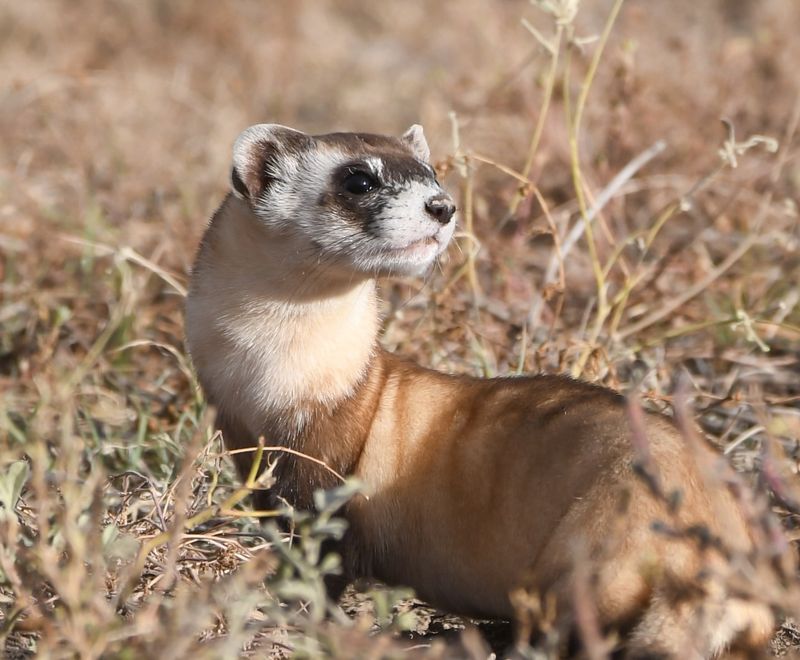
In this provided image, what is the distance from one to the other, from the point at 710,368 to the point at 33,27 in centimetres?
546

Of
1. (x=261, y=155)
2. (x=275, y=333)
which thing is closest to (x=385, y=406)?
(x=275, y=333)

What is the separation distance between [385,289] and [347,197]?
1.56 meters

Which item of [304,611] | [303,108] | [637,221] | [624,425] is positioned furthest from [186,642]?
[303,108]

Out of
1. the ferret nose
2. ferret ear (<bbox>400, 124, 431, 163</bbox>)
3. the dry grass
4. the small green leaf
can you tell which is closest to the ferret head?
the ferret nose

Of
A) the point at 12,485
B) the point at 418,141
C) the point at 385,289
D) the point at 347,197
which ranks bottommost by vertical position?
the point at 12,485

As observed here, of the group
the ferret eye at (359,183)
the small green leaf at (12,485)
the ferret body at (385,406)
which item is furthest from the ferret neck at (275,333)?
the small green leaf at (12,485)

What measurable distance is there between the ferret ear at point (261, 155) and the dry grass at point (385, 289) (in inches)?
19.5

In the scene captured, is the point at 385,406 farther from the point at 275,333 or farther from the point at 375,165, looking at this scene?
the point at 375,165

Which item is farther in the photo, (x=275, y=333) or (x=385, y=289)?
(x=385, y=289)

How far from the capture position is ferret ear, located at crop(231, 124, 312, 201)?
109 inches

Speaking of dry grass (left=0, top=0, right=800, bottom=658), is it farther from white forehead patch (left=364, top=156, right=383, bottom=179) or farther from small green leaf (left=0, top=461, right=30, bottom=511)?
white forehead patch (left=364, top=156, right=383, bottom=179)

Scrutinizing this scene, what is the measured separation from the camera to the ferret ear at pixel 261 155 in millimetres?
2773

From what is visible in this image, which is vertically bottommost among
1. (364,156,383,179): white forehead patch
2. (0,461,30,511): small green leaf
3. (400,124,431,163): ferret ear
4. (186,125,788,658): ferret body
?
(0,461,30,511): small green leaf

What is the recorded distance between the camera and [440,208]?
2.59m
